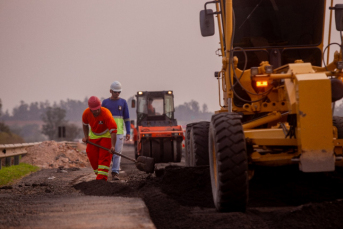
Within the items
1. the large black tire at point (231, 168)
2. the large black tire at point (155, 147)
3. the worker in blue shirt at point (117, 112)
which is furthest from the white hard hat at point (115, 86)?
the large black tire at point (155, 147)

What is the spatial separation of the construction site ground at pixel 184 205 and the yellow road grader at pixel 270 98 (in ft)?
1.63

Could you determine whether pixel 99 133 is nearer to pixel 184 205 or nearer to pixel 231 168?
pixel 184 205

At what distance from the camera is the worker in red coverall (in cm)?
1020

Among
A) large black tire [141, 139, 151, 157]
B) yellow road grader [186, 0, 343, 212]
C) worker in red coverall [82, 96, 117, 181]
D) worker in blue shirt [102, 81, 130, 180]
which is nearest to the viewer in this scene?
yellow road grader [186, 0, 343, 212]

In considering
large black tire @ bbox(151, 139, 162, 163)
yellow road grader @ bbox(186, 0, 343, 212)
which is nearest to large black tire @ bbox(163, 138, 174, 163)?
large black tire @ bbox(151, 139, 162, 163)

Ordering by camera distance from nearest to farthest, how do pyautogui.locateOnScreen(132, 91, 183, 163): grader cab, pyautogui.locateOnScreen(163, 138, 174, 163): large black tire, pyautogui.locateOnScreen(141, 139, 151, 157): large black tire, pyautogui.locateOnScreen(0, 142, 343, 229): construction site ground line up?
pyautogui.locateOnScreen(0, 142, 343, 229): construction site ground, pyautogui.locateOnScreen(141, 139, 151, 157): large black tire, pyautogui.locateOnScreen(132, 91, 183, 163): grader cab, pyautogui.locateOnScreen(163, 138, 174, 163): large black tire

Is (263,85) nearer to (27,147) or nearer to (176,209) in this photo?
(176,209)

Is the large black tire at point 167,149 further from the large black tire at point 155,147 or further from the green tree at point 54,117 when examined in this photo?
the green tree at point 54,117

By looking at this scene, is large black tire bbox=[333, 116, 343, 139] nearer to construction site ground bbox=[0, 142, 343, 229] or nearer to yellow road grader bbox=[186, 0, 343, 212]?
yellow road grader bbox=[186, 0, 343, 212]

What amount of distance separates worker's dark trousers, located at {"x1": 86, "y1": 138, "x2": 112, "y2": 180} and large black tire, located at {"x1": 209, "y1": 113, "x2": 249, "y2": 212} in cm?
447

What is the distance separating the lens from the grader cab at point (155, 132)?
1859 centimetres

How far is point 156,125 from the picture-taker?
67.2 feet

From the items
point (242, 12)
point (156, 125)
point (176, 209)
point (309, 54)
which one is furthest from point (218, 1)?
point (156, 125)

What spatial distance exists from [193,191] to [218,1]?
3.04 m
